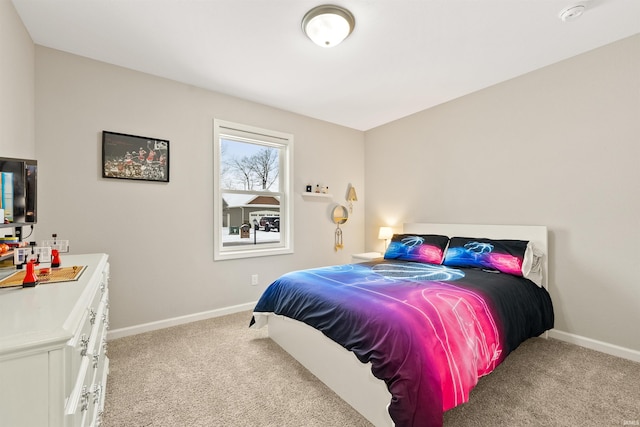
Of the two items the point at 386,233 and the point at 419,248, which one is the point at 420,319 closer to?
the point at 419,248

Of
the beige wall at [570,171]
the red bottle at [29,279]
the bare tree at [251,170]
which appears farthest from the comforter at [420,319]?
the bare tree at [251,170]

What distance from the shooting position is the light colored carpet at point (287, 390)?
1589 mm

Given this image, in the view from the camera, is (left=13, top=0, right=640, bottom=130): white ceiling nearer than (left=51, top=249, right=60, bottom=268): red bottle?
No

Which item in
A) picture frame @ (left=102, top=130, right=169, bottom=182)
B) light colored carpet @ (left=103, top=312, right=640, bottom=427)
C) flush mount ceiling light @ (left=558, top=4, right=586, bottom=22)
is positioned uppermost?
flush mount ceiling light @ (left=558, top=4, right=586, bottom=22)

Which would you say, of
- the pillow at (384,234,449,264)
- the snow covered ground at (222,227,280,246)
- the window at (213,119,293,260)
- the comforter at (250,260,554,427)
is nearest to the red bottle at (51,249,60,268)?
the comforter at (250,260,554,427)

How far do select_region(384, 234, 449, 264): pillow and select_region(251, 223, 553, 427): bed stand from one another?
36mm

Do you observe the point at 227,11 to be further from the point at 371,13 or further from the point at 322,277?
the point at 322,277

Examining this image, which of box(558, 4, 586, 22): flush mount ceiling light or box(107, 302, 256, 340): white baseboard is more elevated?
box(558, 4, 586, 22): flush mount ceiling light

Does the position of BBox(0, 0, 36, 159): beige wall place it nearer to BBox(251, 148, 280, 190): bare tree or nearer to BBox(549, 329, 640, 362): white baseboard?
BBox(251, 148, 280, 190): bare tree

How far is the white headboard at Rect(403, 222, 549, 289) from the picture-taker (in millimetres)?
2633

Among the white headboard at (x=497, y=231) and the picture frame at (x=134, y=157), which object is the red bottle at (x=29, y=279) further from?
the white headboard at (x=497, y=231)

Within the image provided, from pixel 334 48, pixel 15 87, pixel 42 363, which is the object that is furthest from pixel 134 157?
pixel 42 363

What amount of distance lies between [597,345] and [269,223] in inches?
135

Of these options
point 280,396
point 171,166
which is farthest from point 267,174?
point 280,396
